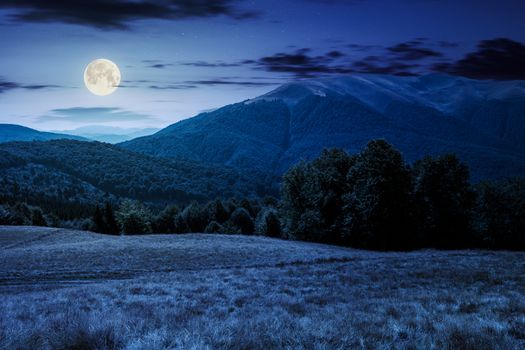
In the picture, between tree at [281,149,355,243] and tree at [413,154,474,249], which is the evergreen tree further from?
tree at [413,154,474,249]

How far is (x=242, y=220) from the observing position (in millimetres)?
125125

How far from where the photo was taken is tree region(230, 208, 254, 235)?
124m

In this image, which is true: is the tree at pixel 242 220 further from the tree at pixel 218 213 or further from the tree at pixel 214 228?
the tree at pixel 214 228

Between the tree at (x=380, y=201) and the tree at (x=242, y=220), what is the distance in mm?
67205

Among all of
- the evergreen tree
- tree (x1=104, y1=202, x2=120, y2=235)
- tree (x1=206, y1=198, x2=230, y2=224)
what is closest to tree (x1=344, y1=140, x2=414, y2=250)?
tree (x1=206, y1=198, x2=230, y2=224)

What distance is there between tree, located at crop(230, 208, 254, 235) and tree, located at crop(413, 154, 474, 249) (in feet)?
228

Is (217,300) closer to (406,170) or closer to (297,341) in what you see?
(297,341)

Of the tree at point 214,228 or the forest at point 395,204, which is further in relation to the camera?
the tree at point 214,228

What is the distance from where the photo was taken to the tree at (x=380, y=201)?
57562mm

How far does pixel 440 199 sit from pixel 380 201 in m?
11.7

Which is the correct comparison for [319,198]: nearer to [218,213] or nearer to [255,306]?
[255,306]

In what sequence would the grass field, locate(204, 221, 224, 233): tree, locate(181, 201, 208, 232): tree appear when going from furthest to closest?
locate(181, 201, 208, 232): tree → locate(204, 221, 224, 233): tree → the grass field

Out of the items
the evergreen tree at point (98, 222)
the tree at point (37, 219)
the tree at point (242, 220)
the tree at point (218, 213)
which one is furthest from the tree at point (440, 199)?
the tree at point (37, 219)

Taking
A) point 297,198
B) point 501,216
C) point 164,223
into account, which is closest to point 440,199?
point 501,216
